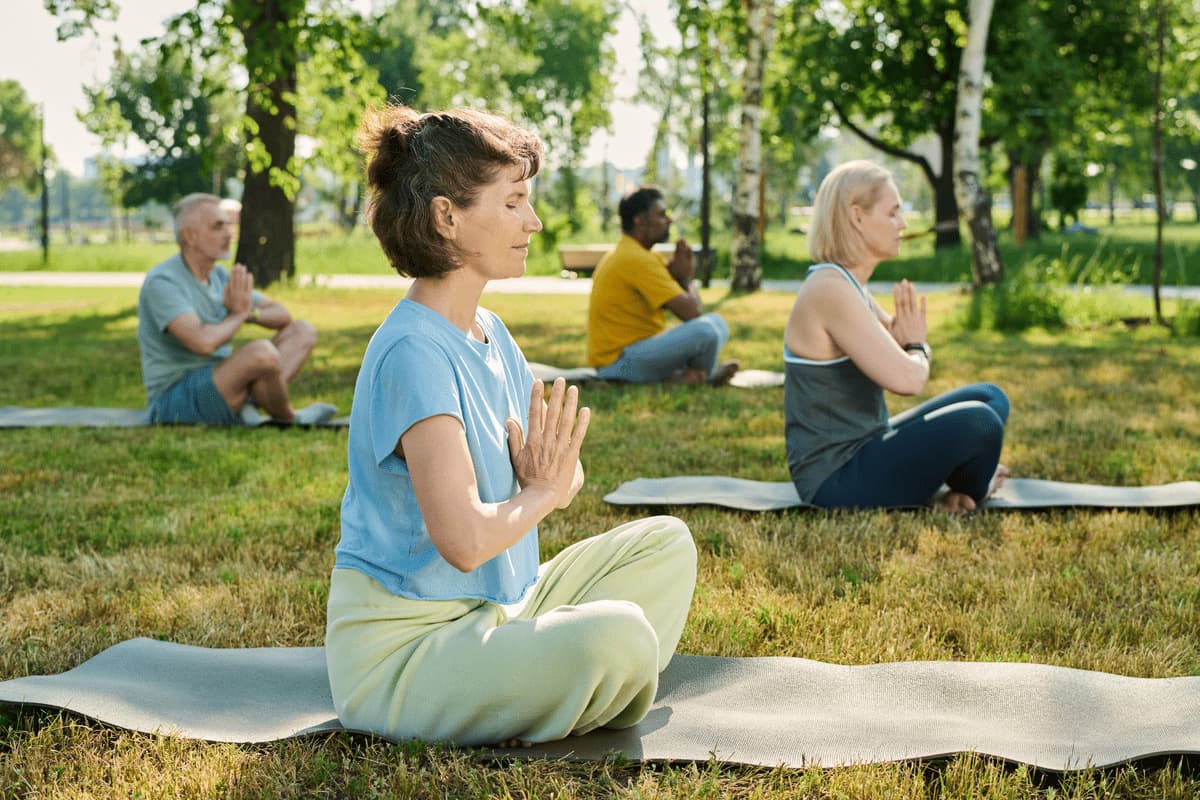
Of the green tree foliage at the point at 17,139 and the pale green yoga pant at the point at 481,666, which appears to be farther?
the green tree foliage at the point at 17,139

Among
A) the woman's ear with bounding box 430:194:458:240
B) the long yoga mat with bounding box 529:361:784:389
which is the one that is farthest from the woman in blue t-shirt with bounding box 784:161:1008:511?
the long yoga mat with bounding box 529:361:784:389

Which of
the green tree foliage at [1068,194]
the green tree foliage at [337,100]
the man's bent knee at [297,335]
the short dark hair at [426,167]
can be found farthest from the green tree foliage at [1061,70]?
the short dark hair at [426,167]

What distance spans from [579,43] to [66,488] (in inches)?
1641

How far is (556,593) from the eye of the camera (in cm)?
284

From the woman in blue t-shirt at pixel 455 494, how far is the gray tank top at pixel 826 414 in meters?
2.31

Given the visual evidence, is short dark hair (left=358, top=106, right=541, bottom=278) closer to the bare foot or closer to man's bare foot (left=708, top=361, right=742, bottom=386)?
the bare foot

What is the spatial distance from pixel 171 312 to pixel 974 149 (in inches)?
427

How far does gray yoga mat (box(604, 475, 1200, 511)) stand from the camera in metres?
4.80

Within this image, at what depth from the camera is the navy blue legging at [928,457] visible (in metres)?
4.57

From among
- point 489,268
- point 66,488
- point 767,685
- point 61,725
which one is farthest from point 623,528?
point 66,488

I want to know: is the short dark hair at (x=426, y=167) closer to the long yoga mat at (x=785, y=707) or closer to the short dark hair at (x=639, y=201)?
the long yoga mat at (x=785, y=707)

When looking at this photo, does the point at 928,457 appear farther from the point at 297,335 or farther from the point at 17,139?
the point at 17,139

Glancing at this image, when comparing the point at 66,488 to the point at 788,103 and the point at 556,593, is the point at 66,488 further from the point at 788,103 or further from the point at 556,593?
the point at 788,103

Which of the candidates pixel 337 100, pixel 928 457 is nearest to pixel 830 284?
pixel 928 457
